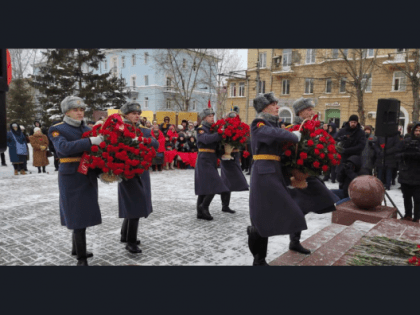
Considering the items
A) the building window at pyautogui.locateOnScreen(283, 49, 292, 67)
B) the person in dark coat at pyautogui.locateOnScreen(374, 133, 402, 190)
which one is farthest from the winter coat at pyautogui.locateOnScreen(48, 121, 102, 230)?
the building window at pyautogui.locateOnScreen(283, 49, 292, 67)

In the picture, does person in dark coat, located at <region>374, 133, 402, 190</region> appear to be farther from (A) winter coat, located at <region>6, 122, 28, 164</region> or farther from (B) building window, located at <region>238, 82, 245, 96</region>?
(B) building window, located at <region>238, 82, 245, 96</region>

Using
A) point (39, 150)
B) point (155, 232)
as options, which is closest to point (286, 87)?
point (39, 150)

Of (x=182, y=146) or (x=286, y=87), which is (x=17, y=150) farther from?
(x=286, y=87)

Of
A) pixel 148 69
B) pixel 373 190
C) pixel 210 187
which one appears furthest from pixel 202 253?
pixel 148 69

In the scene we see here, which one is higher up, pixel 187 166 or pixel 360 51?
pixel 360 51

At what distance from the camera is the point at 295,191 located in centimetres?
451

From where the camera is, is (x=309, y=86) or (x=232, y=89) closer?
(x=309, y=86)

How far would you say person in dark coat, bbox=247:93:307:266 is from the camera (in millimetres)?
A: 3820

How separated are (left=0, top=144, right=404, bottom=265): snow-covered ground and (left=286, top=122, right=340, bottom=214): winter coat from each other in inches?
33.0

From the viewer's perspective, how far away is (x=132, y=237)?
15.4 feet

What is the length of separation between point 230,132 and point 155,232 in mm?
2359

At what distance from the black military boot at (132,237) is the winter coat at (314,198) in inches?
90.8

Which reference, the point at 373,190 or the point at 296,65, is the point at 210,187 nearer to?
the point at 373,190

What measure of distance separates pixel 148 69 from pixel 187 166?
89.5 ft
